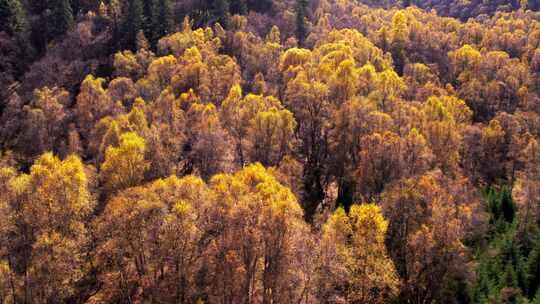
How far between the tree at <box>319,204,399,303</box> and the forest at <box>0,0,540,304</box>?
20 cm

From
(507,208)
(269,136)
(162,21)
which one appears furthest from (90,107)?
(507,208)

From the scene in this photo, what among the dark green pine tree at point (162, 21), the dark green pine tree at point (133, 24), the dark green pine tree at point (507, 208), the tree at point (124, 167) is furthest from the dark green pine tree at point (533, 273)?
the dark green pine tree at point (133, 24)

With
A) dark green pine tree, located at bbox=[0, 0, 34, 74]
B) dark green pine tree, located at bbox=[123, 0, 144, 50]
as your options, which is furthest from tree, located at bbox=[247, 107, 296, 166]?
dark green pine tree, located at bbox=[0, 0, 34, 74]

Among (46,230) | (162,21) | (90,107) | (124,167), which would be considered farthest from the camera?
(162,21)

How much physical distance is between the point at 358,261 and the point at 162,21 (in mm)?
87510

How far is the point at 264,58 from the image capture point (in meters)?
103

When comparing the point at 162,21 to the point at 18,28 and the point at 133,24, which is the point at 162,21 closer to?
the point at 133,24

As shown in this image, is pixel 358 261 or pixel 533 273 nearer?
pixel 358 261

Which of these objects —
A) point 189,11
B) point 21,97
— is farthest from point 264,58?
point 21,97

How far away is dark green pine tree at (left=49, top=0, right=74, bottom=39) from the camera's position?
10831 centimetres

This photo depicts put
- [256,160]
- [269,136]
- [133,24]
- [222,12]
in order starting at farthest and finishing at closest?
[222,12] < [133,24] < [256,160] < [269,136]

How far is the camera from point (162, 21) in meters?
111

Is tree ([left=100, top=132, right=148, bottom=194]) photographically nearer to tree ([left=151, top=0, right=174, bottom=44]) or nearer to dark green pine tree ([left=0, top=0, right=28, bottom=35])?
tree ([left=151, top=0, right=174, bottom=44])

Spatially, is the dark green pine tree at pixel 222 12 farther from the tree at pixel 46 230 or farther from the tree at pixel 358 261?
the tree at pixel 358 261
